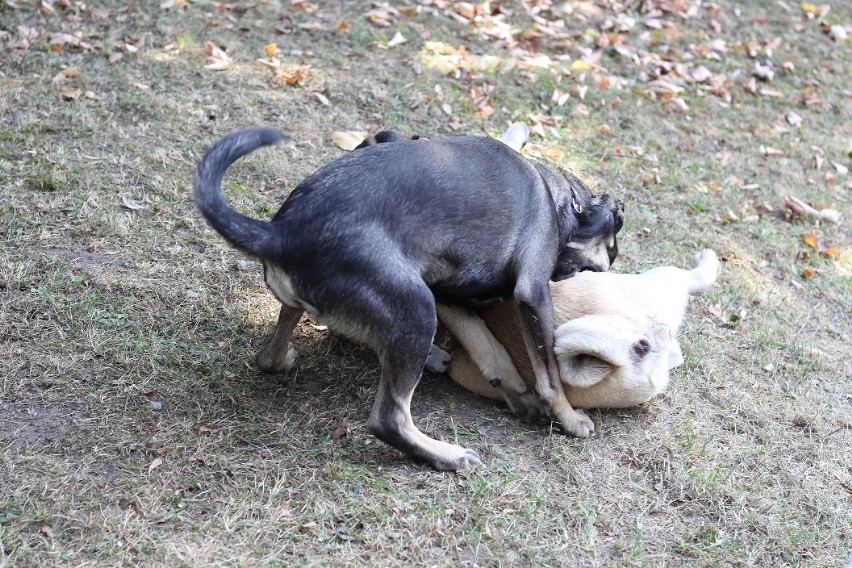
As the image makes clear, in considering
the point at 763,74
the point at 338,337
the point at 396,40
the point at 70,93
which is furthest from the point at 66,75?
the point at 763,74

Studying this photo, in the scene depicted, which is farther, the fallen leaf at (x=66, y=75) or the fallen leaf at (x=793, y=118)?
the fallen leaf at (x=793, y=118)

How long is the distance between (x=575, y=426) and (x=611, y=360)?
35 cm

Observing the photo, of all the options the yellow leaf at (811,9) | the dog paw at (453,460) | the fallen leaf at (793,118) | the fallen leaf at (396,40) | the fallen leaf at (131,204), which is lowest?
the fallen leaf at (793,118)

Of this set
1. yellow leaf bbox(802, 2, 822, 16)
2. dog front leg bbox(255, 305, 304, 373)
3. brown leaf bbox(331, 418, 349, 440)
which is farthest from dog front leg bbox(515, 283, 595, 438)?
yellow leaf bbox(802, 2, 822, 16)

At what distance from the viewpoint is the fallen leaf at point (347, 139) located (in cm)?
592

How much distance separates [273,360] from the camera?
4.09 metres

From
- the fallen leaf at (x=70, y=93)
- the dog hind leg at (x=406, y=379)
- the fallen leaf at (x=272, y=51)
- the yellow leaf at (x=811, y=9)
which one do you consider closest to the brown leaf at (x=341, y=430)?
the dog hind leg at (x=406, y=379)

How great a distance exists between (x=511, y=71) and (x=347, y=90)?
1507mm

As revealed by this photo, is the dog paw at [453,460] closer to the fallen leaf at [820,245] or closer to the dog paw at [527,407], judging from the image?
the dog paw at [527,407]

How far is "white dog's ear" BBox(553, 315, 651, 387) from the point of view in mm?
3969

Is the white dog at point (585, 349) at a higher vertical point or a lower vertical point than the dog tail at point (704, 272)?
higher

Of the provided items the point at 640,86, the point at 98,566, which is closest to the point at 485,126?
the point at 640,86

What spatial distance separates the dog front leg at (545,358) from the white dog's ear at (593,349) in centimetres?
7

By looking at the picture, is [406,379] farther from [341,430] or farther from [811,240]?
[811,240]
